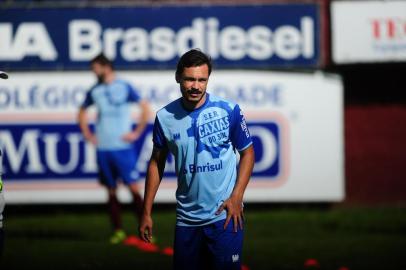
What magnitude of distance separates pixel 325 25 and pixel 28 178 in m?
5.42

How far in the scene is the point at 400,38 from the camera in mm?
15922

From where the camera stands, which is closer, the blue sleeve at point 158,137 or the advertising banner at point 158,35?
the blue sleeve at point 158,137

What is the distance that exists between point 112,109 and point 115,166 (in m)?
0.84

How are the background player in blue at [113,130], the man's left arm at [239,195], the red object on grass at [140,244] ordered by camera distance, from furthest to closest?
the background player in blue at [113,130] < the red object on grass at [140,244] < the man's left arm at [239,195]

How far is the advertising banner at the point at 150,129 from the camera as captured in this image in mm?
15945

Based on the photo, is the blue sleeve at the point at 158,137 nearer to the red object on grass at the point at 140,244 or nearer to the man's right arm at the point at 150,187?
the man's right arm at the point at 150,187

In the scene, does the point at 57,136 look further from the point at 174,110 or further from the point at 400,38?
the point at 174,110

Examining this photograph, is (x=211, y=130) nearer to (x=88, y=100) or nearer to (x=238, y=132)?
(x=238, y=132)

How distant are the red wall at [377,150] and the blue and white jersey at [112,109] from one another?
4.33 meters

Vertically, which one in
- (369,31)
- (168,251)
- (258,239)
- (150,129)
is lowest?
(258,239)

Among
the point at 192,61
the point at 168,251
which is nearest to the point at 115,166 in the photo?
the point at 168,251

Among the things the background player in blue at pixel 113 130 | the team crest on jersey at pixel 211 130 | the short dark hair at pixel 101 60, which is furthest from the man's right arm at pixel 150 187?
the short dark hair at pixel 101 60

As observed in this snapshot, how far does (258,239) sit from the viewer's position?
13.0 metres

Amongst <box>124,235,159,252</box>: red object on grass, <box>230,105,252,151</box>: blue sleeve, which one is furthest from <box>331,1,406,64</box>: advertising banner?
<box>230,105,252,151</box>: blue sleeve
